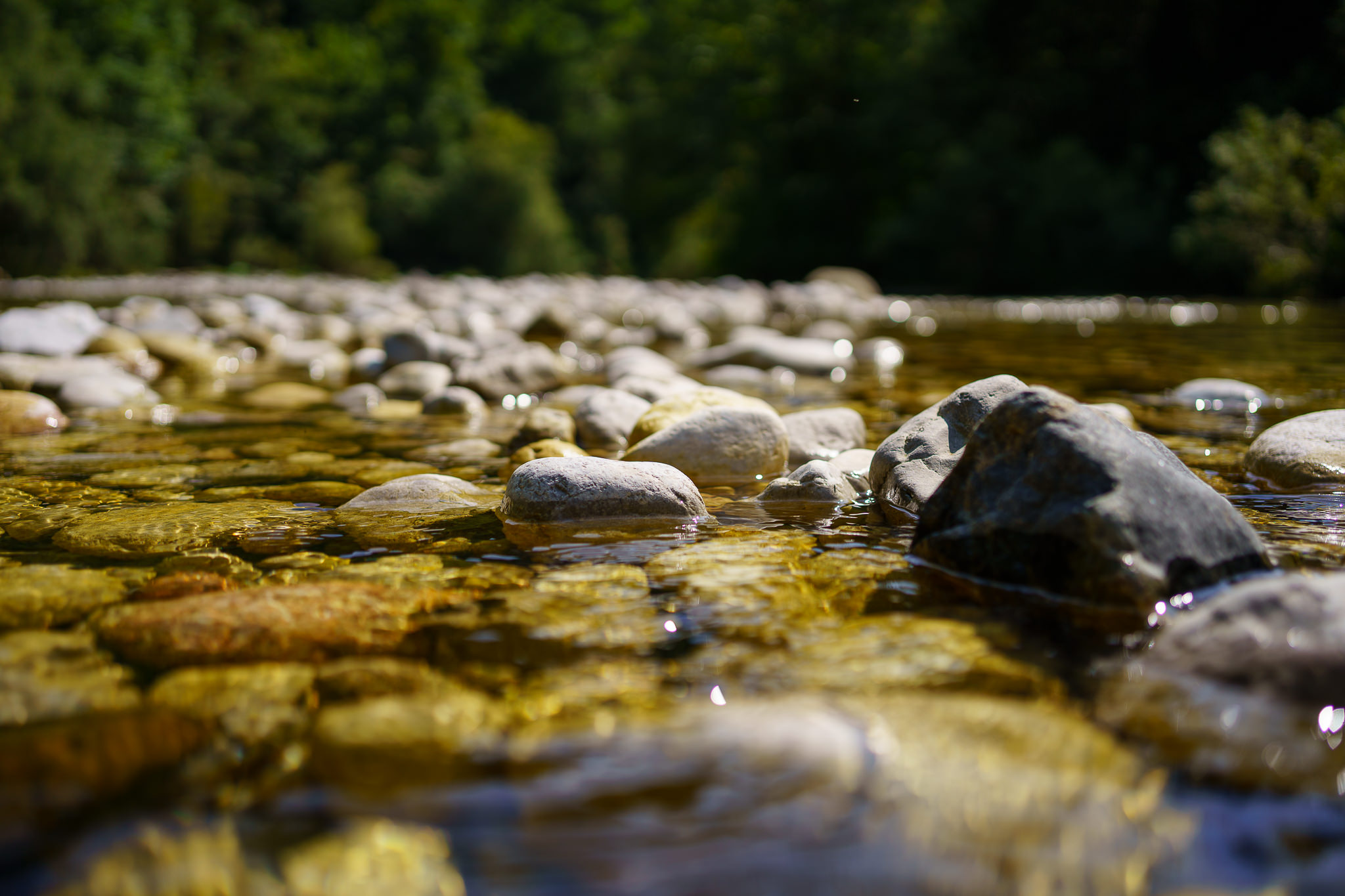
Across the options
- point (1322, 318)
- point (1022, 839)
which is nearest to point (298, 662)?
point (1022, 839)

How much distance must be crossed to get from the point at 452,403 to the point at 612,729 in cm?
371

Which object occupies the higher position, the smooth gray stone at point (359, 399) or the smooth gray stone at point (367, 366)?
the smooth gray stone at point (367, 366)

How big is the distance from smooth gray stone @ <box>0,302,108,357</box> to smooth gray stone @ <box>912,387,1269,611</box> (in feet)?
21.6

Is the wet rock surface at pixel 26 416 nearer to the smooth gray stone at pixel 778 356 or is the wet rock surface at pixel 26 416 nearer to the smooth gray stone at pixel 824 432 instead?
the smooth gray stone at pixel 824 432

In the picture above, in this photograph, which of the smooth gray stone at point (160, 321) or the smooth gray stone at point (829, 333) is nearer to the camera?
the smooth gray stone at point (160, 321)

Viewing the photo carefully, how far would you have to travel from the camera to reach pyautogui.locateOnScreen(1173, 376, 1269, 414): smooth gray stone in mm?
4750

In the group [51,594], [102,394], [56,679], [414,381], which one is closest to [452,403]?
[414,381]

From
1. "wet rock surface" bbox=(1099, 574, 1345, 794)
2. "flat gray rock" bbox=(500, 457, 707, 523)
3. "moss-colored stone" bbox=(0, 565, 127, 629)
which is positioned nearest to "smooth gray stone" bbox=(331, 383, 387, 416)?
"flat gray rock" bbox=(500, 457, 707, 523)

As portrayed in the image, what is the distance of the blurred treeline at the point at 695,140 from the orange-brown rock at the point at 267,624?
17.9 meters

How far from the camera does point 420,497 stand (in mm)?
2820

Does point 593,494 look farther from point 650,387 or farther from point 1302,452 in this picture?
point 1302,452

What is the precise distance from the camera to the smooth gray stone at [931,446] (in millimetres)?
2609

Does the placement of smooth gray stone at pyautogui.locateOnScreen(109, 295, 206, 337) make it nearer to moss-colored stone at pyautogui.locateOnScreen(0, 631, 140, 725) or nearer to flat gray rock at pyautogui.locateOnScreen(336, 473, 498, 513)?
flat gray rock at pyautogui.locateOnScreen(336, 473, 498, 513)

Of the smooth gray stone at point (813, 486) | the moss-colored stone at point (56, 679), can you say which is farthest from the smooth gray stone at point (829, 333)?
the moss-colored stone at point (56, 679)
